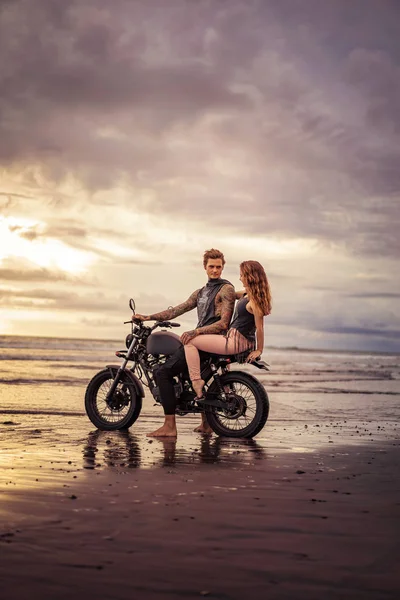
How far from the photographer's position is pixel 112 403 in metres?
9.45

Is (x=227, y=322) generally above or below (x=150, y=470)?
above

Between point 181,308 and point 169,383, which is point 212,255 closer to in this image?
point 181,308

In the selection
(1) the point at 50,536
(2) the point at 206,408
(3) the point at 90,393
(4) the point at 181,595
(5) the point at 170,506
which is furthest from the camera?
(3) the point at 90,393

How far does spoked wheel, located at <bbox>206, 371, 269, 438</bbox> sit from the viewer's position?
845 centimetres

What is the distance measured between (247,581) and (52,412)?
837 cm

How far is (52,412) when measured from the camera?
36.9ft

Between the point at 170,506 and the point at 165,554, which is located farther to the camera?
the point at 170,506

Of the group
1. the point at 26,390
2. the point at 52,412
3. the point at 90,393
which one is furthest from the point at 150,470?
the point at 26,390

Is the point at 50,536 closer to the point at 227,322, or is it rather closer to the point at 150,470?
the point at 150,470

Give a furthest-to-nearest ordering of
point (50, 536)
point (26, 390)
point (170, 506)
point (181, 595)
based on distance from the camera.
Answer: point (26, 390) < point (170, 506) < point (50, 536) < point (181, 595)

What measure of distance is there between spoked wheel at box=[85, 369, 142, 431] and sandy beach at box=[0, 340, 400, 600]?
39 centimetres

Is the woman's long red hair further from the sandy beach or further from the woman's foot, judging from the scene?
the sandy beach

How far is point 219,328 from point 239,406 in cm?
94

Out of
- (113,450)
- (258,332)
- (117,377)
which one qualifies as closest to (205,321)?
(258,332)
